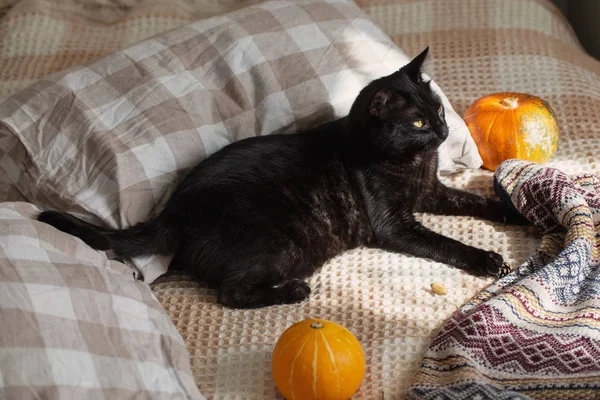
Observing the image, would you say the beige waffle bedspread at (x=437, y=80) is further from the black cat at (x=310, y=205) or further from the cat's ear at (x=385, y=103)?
the cat's ear at (x=385, y=103)

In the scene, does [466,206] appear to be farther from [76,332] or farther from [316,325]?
[76,332]

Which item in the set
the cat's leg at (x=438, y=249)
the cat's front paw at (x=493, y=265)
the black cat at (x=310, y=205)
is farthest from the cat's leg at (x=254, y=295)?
the cat's front paw at (x=493, y=265)

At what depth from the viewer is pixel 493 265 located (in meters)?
1.52

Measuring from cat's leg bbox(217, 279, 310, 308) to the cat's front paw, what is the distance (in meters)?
0.38

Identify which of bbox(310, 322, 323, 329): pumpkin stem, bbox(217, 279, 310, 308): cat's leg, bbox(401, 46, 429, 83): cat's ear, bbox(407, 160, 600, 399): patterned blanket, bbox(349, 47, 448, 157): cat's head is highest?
bbox(401, 46, 429, 83): cat's ear

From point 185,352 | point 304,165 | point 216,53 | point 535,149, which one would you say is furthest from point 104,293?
point 535,149

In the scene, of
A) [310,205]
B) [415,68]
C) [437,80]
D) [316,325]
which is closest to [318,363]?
[316,325]

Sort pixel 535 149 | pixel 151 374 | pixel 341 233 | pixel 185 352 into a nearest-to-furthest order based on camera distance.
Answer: pixel 151 374 → pixel 185 352 → pixel 341 233 → pixel 535 149

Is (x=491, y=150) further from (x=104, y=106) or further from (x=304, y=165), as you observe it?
(x=104, y=106)

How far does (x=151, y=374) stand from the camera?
1155mm

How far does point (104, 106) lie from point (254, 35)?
438 mm

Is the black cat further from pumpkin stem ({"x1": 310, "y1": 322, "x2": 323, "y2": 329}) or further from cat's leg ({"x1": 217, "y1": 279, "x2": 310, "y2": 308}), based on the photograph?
pumpkin stem ({"x1": 310, "y1": 322, "x2": 323, "y2": 329})

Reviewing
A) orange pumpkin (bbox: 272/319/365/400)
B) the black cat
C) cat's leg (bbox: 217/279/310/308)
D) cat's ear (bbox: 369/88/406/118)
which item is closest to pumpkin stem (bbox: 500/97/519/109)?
the black cat

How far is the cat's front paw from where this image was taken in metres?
1.51
